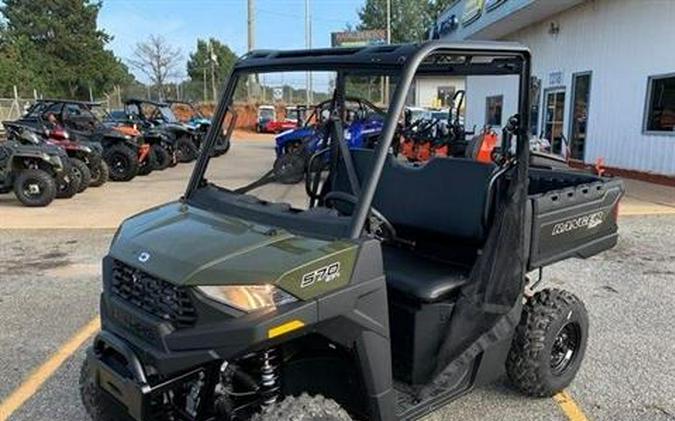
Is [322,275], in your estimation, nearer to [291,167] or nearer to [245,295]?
[245,295]

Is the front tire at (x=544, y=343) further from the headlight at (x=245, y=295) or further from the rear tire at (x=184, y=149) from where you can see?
the rear tire at (x=184, y=149)

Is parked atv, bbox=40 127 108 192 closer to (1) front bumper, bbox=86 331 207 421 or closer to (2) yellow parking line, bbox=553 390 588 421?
(1) front bumper, bbox=86 331 207 421

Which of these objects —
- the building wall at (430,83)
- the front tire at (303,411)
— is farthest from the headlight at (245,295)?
the building wall at (430,83)

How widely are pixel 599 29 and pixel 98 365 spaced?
13542 mm

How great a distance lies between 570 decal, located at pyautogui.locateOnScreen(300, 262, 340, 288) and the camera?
6.98 ft

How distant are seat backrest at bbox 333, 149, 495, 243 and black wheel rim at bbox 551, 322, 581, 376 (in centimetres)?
87

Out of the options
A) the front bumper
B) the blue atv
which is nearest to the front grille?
the front bumper

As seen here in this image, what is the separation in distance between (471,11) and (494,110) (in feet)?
10.5

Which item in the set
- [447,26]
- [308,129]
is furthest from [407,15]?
[308,129]

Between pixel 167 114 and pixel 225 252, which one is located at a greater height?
pixel 167 114

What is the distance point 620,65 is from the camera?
12609 millimetres

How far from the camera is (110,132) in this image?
13148 mm

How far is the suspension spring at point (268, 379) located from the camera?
2299mm

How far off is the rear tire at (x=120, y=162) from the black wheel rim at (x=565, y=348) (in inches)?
437
